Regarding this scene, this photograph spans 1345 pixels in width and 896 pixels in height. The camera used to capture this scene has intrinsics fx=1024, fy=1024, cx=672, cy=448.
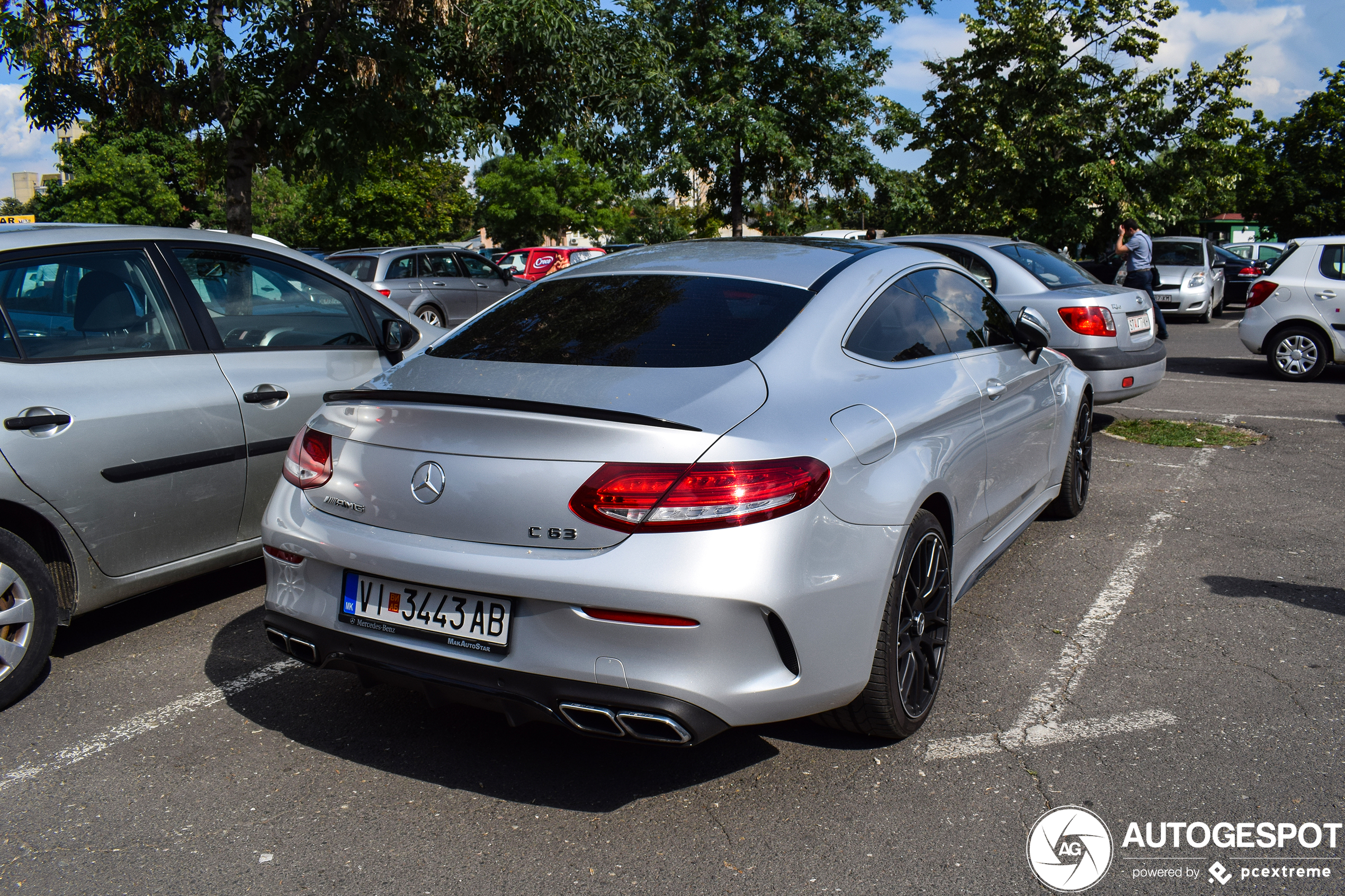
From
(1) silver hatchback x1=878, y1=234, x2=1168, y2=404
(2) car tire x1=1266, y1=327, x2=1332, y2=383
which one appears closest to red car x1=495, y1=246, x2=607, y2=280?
(2) car tire x1=1266, y1=327, x2=1332, y2=383

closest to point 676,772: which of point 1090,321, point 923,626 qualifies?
point 923,626

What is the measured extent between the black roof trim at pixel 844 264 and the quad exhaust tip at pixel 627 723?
1508 mm

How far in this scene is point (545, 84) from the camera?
1295 centimetres

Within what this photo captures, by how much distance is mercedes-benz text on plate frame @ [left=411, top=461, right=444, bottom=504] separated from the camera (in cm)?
271

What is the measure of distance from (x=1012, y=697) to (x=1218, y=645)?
1.06m

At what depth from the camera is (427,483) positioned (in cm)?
273

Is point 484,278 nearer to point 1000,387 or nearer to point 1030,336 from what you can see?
point 1030,336

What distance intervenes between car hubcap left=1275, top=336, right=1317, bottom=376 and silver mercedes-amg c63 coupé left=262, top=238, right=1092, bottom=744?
1027 centimetres

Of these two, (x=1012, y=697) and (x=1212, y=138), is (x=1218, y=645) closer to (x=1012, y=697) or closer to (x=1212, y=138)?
(x=1012, y=697)

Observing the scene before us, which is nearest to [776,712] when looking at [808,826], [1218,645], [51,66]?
[808,826]

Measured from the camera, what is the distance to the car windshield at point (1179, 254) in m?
19.0

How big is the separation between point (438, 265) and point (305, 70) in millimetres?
5359

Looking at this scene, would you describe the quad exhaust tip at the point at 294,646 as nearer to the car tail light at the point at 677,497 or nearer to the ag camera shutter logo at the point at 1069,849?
the car tail light at the point at 677,497

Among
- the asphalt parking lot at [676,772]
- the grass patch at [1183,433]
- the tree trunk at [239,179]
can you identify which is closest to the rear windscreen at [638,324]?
the asphalt parking lot at [676,772]
